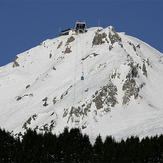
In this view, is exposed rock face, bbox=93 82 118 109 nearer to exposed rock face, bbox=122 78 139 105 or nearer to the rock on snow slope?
the rock on snow slope

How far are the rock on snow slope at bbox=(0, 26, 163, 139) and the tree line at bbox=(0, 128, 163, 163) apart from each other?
29719 mm

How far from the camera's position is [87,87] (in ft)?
415

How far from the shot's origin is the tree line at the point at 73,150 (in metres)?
62.0

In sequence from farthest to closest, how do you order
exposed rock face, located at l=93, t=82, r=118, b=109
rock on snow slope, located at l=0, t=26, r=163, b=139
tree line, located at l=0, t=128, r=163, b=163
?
1. exposed rock face, located at l=93, t=82, r=118, b=109
2. rock on snow slope, located at l=0, t=26, r=163, b=139
3. tree line, located at l=0, t=128, r=163, b=163

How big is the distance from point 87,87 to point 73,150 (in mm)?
60010

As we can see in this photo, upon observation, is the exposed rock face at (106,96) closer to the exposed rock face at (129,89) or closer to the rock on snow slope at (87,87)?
the rock on snow slope at (87,87)

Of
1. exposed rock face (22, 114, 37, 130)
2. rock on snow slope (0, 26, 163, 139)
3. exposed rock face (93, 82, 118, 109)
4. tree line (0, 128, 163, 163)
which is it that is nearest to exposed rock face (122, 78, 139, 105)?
rock on snow slope (0, 26, 163, 139)

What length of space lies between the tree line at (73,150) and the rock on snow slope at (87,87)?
29.7 m

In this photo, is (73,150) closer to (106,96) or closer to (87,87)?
(106,96)

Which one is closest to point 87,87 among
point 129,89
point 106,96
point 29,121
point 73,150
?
point 106,96

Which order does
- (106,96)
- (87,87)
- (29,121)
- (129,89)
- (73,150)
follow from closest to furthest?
(73,150) < (106,96) < (129,89) < (29,121) < (87,87)

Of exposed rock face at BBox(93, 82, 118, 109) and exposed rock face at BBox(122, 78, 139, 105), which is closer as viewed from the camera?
exposed rock face at BBox(93, 82, 118, 109)

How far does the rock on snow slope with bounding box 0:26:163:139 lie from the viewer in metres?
113

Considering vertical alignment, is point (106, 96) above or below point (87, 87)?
below
